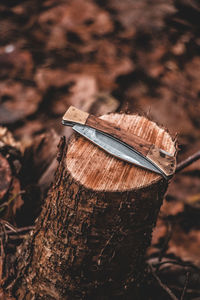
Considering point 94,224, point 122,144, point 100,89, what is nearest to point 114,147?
point 122,144

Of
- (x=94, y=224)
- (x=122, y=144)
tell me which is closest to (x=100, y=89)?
(x=122, y=144)

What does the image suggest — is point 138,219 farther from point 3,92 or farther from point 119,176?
point 3,92

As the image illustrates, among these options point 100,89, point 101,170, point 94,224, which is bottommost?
point 100,89

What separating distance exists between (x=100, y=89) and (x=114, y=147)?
1.46 m

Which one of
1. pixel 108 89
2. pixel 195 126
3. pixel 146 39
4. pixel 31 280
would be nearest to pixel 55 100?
pixel 108 89

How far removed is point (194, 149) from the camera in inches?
81.4

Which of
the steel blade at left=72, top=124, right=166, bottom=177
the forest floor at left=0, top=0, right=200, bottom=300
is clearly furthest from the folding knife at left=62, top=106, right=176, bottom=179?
the forest floor at left=0, top=0, right=200, bottom=300

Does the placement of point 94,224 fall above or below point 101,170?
below

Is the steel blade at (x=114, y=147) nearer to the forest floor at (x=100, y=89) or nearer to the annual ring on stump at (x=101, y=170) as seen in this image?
the annual ring on stump at (x=101, y=170)

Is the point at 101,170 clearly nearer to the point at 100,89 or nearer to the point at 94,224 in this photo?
the point at 94,224

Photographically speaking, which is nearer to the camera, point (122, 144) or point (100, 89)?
point (122, 144)

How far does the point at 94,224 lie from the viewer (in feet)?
3.00

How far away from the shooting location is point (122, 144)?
0.95 metres

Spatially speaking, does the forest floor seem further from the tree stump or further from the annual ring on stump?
the annual ring on stump
